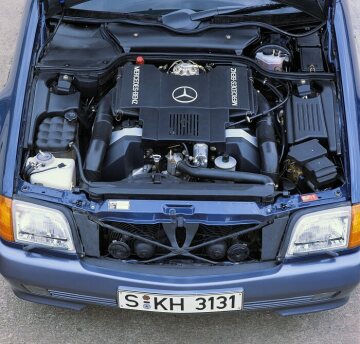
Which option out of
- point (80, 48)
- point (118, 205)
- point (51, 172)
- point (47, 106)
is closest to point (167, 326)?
point (118, 205)

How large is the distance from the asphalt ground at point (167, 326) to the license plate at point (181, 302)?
20.9 inches

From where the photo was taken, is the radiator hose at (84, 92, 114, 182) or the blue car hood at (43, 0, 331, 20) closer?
the radiator hose at (84, 92, 114, 182)

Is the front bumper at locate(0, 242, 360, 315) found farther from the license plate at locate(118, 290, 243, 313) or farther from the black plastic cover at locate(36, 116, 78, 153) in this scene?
the black plastic cover at locate(36, 116, 78, 153)

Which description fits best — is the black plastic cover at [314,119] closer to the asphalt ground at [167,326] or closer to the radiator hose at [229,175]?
the radiator hose at [229,175]

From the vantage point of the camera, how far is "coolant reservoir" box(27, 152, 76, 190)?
306 cm

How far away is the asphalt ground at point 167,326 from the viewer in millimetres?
3416

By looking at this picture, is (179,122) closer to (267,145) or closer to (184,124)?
(184,124)

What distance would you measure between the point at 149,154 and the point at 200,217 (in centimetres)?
53

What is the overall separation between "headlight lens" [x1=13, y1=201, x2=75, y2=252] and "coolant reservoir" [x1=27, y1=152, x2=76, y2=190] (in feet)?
0.65

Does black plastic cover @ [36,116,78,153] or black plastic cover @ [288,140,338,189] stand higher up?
black plastic cover @ [36,116,78,153]

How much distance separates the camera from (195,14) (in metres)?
3.79

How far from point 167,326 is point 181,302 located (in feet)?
2.05

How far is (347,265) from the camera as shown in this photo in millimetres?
2896

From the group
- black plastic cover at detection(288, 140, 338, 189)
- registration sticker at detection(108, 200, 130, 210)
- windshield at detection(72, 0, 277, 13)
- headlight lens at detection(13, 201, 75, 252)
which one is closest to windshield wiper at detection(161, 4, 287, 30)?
windshield at detection(72, 0, 277, 13)
